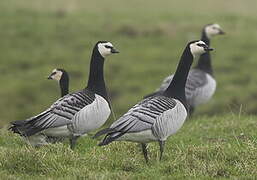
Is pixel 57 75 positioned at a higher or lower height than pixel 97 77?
lower

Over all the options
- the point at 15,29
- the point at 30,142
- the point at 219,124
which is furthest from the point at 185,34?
the point at 30,142

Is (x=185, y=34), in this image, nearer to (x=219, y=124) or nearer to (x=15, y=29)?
(x=15, y=29)

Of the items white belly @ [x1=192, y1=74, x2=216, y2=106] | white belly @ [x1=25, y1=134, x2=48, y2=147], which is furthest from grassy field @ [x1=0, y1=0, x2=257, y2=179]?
white belly @ [x1=192, y1=74, x2=216, y2=106]

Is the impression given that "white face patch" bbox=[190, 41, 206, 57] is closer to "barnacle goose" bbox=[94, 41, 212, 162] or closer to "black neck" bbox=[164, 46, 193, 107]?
"black neck" bbox=[164, 46, 193, 107]

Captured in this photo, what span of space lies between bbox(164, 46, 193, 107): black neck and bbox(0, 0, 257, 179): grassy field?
2.56 ft

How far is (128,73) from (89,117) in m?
11.7

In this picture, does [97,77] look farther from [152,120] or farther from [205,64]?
[205,64]

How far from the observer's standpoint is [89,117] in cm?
885

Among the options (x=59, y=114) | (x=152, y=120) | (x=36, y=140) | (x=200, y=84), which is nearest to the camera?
(x=152, y=120)

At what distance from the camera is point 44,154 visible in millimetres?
7477

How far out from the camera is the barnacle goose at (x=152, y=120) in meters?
7.59

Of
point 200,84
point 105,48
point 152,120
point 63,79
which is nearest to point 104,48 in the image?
point 105,48

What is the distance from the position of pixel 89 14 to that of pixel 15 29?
4.41 m

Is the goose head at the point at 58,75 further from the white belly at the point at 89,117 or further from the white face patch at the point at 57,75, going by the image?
the white belly at the point at 89,117
